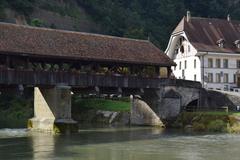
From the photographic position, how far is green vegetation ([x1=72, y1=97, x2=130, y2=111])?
4850 centimetres

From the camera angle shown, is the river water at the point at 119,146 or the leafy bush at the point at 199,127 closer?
the river water at the point at 119,146

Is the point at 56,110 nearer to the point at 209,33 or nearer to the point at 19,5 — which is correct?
the point at 209,33

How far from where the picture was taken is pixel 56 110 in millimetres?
34281

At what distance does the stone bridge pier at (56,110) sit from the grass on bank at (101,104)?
12.9 metres

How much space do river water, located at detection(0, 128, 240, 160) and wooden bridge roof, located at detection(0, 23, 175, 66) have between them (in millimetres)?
5216

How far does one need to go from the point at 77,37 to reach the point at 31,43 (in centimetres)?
454

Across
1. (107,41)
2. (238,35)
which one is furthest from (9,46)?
(238,35)

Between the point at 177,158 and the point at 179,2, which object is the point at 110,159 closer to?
the point at 177,158

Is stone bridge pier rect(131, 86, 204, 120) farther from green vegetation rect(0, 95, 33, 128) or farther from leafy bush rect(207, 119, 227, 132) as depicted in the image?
green vegetation rect(0, 95, 33, 128)

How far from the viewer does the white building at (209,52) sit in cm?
5262

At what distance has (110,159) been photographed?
2294 cm

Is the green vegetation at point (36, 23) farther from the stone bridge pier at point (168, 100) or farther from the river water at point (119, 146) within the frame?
the river water at point (119, 146)

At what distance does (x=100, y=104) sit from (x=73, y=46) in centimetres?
1539

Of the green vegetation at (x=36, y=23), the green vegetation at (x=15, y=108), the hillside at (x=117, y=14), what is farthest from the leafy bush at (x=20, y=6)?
the green vegetation at (x=15, y=108)
